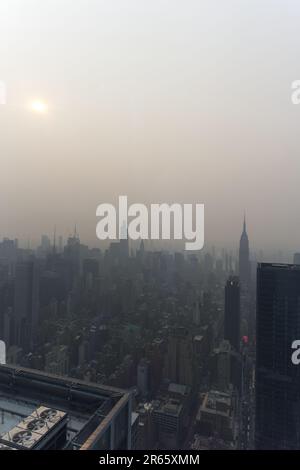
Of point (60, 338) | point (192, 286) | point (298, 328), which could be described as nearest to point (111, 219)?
point (192, 286)

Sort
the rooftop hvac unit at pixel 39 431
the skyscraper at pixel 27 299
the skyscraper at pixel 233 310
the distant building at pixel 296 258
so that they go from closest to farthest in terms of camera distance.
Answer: the rooftop hvac unit at pixel 39 431
the distant building at pixel 296 258
the skyscraper at pixel 233 310
the skyscraper at pixel 27 299

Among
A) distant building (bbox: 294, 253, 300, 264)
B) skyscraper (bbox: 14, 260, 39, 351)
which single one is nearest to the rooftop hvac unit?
skyscraper (bbox: 14, 260, 39, 351)

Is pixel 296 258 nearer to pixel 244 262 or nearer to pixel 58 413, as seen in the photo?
pixel 244 262

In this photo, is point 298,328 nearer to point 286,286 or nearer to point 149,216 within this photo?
point 286,286

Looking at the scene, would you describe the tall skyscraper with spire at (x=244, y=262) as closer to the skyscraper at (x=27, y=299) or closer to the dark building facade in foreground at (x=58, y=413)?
the dark building facade in foreground at (x=58, y=413)

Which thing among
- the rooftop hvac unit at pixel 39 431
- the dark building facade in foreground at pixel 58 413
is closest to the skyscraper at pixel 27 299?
the dark building facade in foreground at pixel 58 413
